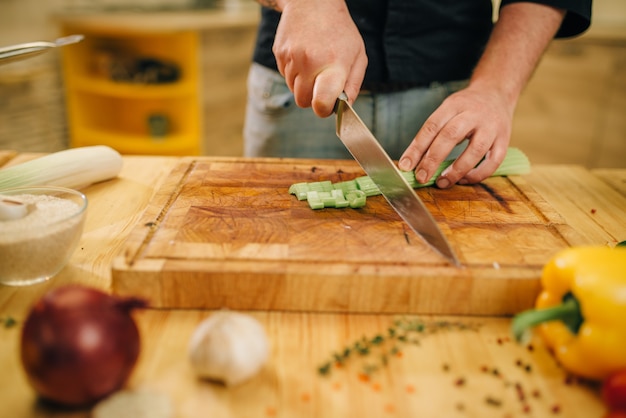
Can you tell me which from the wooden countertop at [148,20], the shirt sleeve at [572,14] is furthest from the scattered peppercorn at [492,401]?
the wooden countertop at [148,20]

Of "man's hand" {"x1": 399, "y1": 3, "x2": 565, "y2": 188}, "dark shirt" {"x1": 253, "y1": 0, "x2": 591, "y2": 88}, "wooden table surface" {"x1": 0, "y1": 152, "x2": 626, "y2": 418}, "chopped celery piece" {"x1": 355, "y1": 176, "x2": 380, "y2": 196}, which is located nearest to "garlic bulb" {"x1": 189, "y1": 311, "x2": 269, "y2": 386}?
"wooden table surface" {"x1": 0, "y1": 152, "x2": 626, "y2": 418}

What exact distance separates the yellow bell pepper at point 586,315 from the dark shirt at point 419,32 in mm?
858

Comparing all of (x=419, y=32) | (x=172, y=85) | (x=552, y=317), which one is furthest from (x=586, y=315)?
(x=172, y=85)

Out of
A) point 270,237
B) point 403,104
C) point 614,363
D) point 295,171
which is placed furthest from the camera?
point 403,104

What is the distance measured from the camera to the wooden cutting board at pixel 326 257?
93 centimetres

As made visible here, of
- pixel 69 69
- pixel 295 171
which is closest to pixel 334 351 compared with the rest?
pixel 295 171

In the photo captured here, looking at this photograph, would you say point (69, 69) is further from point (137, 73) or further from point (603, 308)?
point (603, 308)

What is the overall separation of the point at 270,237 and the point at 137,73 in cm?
273

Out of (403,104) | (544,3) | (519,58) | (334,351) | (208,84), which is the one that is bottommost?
(208,84)

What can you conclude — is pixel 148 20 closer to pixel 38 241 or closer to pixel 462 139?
pixel 462 139

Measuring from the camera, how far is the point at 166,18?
3410 mm

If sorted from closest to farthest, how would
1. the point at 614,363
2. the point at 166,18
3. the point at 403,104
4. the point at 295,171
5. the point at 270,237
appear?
1. the point at 614,363
2. the point at 270,237
3. the point at 295,171
4. the point at 403,104
5. the point at 166,18

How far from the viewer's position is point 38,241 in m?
0.91

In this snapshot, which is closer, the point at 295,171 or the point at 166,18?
the point at 295,171
